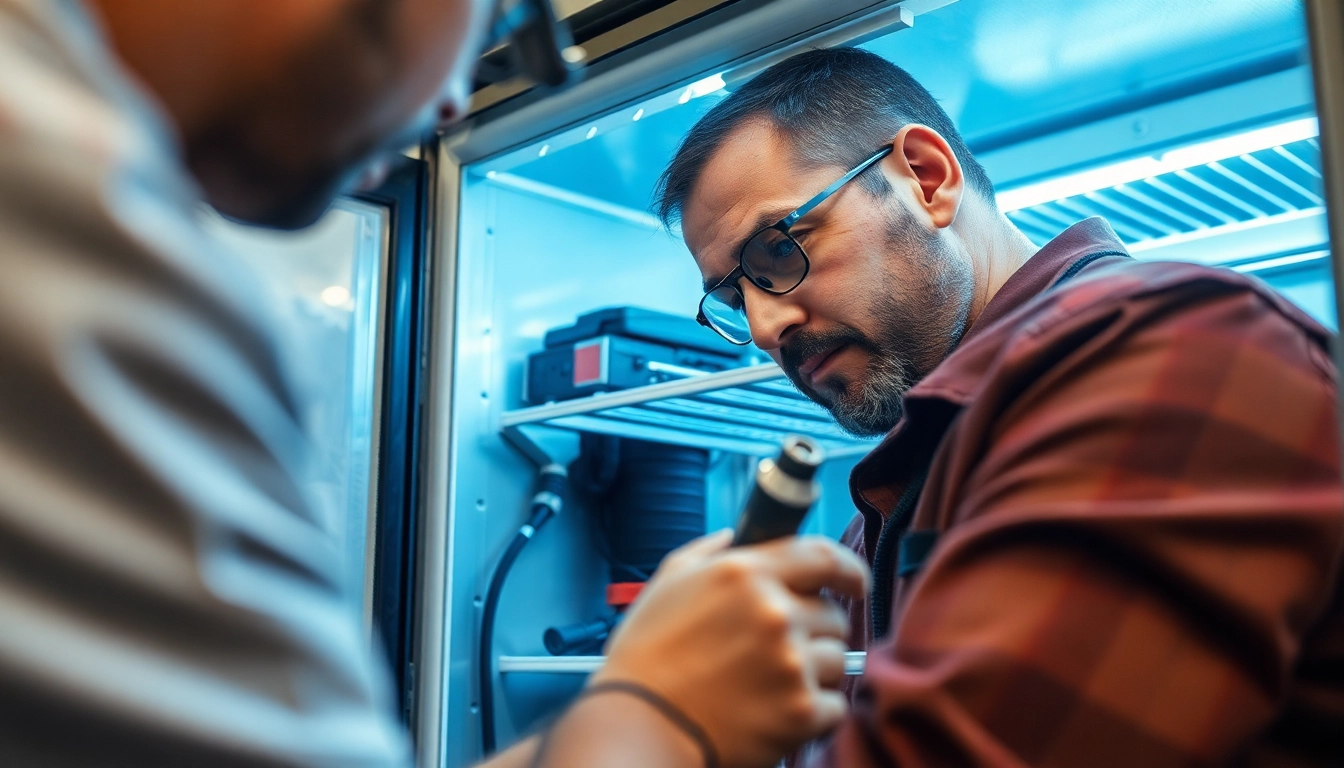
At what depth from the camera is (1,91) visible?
360mm

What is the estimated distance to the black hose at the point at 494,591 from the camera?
1638 millimetres

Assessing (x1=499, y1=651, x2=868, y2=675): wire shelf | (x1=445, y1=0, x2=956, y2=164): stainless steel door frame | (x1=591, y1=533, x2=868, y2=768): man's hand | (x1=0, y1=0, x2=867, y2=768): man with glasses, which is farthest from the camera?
(x1=499, y1=651, x2=868, y2=675): wire shelf

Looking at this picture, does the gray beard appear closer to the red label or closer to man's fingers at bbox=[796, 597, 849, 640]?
the red label

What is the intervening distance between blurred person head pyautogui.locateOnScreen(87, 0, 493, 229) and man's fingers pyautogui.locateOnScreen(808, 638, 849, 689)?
0.36 metres

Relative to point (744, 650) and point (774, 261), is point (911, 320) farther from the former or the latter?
point (744, 650)

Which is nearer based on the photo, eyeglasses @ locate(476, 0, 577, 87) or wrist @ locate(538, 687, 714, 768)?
wrist @ locate(538, 687, 714, 768)

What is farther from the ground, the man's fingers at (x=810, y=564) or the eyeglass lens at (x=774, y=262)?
the eyeglass lens at (x=774, y=262)

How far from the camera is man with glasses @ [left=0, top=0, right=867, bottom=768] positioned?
35cm

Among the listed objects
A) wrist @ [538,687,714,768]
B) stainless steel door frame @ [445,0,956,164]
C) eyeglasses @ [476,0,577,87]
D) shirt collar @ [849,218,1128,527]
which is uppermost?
stainless steel door frame @ [445,0,956,164]

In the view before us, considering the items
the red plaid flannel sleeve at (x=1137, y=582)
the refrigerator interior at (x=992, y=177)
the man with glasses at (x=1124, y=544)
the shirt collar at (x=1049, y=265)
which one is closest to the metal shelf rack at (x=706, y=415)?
the refrigerator interior at (x=992, y=177)

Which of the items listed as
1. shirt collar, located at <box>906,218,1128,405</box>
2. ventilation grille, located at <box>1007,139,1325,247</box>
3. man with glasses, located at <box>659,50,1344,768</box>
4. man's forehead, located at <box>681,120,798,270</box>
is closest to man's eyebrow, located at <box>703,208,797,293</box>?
man's forehead, located at <box>681,120,798,270</box>

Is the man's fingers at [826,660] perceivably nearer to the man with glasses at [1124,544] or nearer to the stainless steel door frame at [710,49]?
the man with glasses at [1124,544]

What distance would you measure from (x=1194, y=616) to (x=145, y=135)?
1.93 feet

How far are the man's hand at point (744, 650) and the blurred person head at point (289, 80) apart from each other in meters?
0.29
